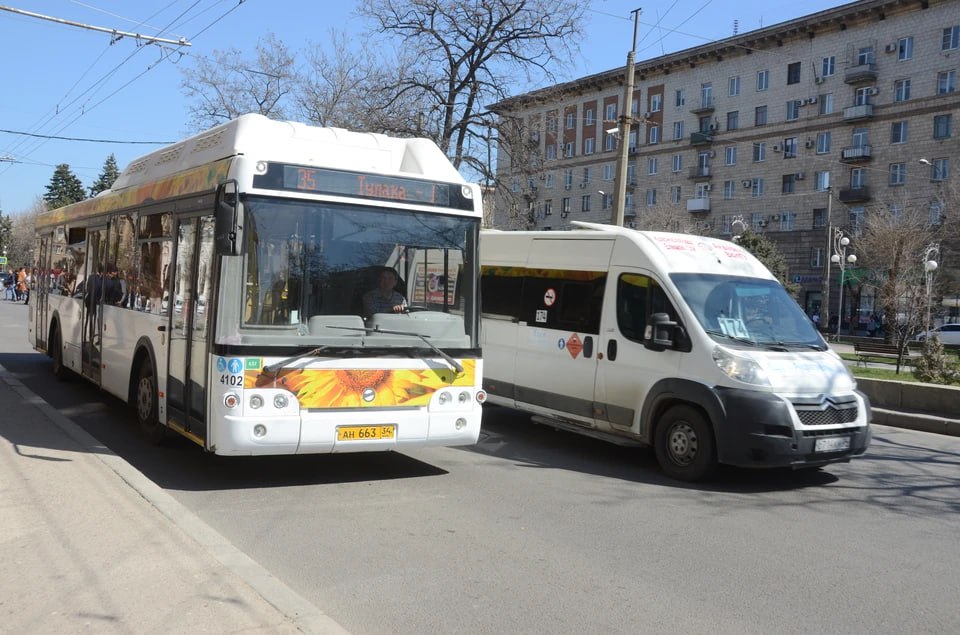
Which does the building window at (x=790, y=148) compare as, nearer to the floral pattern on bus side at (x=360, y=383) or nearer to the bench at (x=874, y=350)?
the bench at (x=874, y=350)

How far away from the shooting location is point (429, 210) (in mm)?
8203

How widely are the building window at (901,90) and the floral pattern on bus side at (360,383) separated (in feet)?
169

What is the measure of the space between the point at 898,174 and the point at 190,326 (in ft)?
171

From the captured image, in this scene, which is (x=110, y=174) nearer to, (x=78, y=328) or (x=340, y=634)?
(x=78, y=328)

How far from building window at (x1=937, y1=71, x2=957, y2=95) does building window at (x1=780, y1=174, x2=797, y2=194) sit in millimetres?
9717

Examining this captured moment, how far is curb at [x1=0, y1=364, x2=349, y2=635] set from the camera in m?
4.45

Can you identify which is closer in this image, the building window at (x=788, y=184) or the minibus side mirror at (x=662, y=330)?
the minibus side mirror at (x=662, y=330)

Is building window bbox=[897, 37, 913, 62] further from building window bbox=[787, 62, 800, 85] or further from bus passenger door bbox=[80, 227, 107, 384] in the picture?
bus passenger door bbox=[80, 227, 107, 384]

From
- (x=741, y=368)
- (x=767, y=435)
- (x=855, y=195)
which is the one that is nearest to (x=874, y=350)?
(x=741, y=368)

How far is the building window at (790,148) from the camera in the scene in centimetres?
5669

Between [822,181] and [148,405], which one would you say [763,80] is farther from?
[148,405]

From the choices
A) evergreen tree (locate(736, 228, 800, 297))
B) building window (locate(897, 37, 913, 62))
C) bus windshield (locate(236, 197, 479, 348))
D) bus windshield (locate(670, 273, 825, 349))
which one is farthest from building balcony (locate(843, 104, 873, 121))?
bus windshield (locate(236, 197, 479, 348))

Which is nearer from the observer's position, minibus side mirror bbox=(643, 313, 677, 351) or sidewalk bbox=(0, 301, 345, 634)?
sidewalk bbox=(0, 301, 345, 634)

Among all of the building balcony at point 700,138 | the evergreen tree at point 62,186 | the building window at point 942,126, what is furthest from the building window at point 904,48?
the evergreen tree at point 62,186
